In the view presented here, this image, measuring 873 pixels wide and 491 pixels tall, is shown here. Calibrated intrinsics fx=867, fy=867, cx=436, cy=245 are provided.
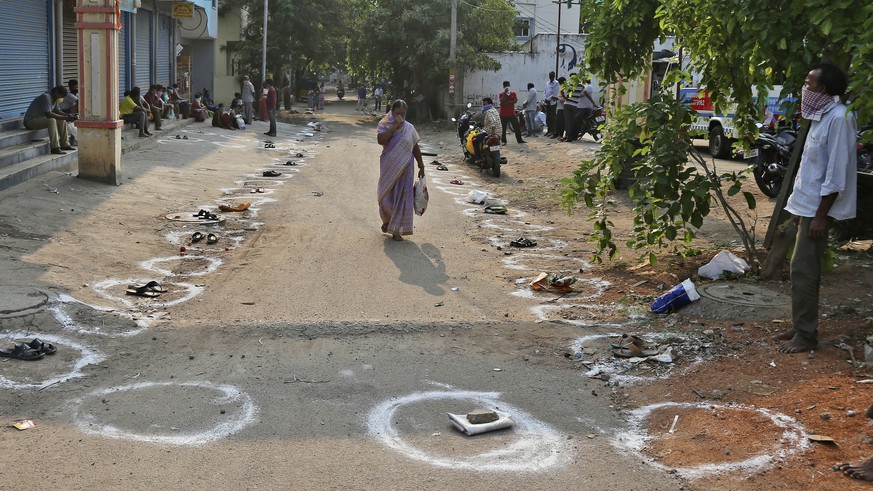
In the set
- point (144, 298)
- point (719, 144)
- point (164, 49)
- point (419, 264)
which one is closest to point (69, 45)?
point (164, 49)

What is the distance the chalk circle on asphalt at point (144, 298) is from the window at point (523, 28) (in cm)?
4501

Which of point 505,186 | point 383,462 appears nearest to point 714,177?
point 383,462

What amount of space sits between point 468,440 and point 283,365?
1.65 meters

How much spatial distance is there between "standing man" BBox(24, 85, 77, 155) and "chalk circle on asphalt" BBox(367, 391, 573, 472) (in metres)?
11.4

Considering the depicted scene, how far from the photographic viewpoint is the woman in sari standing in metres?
10.0

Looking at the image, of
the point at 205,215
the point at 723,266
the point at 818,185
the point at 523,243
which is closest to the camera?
the point at 818,185

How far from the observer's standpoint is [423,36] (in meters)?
33.6

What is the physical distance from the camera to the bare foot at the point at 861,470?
3816mm

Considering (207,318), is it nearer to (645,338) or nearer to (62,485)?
(62,485)

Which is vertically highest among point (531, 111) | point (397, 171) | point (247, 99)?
point (247, 99)

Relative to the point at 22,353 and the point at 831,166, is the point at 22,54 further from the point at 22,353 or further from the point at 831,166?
the point at 831,166

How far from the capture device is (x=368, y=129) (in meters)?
34.2

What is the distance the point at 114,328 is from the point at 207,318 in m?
0.73

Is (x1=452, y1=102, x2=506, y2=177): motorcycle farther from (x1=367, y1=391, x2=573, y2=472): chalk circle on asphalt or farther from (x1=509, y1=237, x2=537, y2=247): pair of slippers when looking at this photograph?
(x1=367, y1=391, x2=573, y2=472): chalk circle on asphalt
